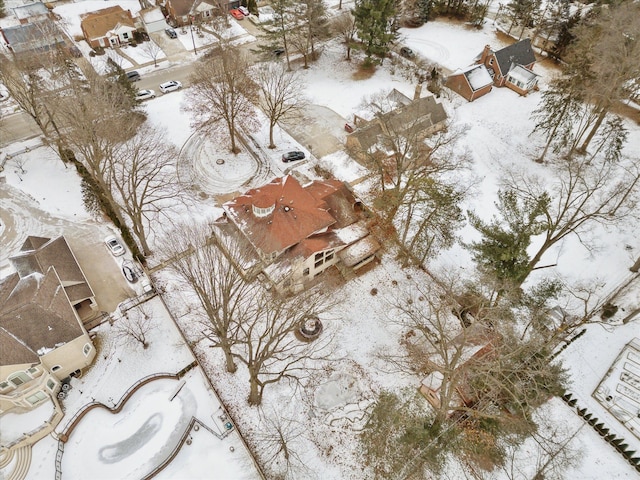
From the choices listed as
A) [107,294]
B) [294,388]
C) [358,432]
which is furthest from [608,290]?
[107,294]

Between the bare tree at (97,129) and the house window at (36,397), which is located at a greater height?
the bare tree at (97,129)

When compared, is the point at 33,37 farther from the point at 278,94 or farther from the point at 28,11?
the point at 278,94

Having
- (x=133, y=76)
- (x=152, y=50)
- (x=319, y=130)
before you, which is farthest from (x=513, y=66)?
(x=133, y=76)

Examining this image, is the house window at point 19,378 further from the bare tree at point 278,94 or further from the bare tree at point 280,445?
the bare tree at point 278,94

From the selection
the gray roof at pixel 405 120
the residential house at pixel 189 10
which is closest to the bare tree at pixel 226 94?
the gray roof at pixel 405 120

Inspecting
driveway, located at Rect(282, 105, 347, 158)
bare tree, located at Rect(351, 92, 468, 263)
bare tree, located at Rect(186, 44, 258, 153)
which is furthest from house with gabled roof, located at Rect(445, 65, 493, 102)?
bare tree, located at Rect(186, 44, 258, 153)

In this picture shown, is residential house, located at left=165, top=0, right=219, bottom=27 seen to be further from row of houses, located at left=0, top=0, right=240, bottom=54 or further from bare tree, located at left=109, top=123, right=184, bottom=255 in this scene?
bare tree, located at left=109, top=123, right=184, bottom=255
